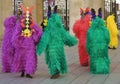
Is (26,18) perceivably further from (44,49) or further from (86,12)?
(86,12)

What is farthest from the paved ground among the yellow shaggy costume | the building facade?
the building facade

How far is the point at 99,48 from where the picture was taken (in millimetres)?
13828

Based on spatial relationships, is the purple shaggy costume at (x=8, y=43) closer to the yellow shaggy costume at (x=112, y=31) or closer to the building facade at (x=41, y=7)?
the yellow shaggy costume at (x=112, y=31)

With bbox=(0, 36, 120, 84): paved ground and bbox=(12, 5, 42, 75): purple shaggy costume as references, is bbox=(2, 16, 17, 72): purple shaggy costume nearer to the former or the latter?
bbox=(0, 36, 120, 84): paved ground

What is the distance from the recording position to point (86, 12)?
1627 cm

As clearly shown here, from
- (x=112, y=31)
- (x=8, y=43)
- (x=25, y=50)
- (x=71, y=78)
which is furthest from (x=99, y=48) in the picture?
(x=112, y=31)

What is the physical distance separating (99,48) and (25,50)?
2.28 metres

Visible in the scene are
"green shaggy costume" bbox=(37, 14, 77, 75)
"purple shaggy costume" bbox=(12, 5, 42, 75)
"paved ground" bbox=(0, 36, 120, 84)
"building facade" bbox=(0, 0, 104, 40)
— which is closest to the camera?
"paved ground" bbox=(0, 36, 120, 84)

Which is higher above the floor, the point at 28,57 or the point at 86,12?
the point at 86,12

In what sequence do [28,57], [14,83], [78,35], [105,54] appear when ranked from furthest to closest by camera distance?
[78,35] < [105,54] < [28,57] < [14,83]

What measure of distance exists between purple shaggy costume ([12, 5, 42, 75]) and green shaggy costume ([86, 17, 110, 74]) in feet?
6.08

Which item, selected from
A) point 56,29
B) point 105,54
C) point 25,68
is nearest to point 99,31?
point 105,54

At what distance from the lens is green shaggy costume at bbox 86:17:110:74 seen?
13820 mm

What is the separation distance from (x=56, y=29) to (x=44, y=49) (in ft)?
2.17
